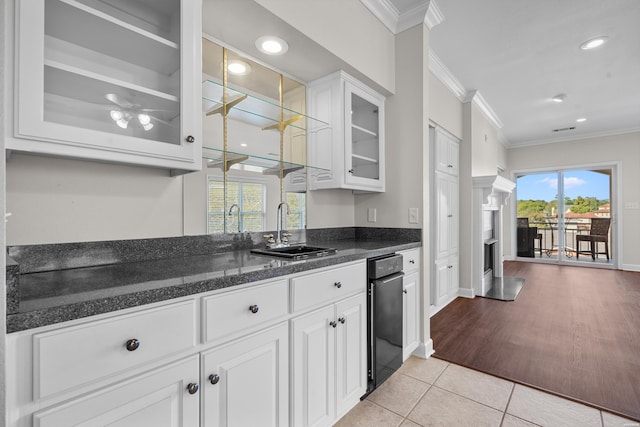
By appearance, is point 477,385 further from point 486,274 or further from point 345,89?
point 486,274

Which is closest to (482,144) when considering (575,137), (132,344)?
(575,137)

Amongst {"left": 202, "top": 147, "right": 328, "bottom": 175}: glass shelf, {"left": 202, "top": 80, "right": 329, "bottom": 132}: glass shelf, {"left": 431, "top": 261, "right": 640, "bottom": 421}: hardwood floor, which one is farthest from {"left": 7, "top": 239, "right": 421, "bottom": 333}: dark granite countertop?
{"left": 431, "top": 261, "right": 640, "bottom": 421}: hardwood floor

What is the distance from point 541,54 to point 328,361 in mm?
3670

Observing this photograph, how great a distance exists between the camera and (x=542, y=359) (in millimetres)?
2373

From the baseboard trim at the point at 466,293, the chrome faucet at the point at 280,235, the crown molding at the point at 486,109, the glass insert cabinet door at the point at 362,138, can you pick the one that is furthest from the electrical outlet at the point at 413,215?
the crown molding at the point at 486,109

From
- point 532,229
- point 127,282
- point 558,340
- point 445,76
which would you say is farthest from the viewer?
point 532,229

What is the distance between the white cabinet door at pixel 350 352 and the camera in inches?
63.1

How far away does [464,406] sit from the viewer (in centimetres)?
184

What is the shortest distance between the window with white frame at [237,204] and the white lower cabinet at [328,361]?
2.48 ft

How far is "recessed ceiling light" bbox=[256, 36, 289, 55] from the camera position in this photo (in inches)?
73.3

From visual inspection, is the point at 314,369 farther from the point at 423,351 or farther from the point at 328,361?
the point at 423,351

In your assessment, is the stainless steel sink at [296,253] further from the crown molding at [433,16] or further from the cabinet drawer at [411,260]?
the crown molding at [433,16]

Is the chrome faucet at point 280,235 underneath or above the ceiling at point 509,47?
underneath

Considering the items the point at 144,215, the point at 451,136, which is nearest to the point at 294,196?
A: the point at 144,215
